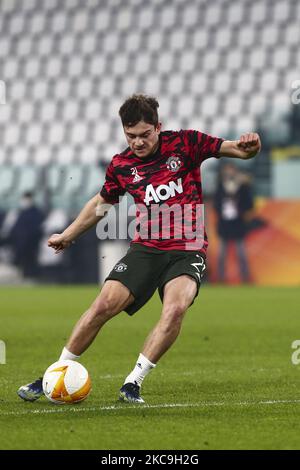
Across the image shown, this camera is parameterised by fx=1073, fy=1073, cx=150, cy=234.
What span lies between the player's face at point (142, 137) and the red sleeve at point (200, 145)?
0.81ft

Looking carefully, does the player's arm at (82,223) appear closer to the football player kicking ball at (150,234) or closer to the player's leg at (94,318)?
the football player kicking ball at (150,234)

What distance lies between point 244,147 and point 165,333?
4.30 ft

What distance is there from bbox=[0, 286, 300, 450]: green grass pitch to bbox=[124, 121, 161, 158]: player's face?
65.8 inches

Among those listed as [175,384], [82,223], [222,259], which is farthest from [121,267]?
[222,259]

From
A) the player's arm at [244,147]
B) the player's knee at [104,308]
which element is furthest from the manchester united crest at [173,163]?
the player's knee at [104,308]

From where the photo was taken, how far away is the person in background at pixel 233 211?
23.0m

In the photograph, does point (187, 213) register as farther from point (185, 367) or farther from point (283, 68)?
point (283, 68)

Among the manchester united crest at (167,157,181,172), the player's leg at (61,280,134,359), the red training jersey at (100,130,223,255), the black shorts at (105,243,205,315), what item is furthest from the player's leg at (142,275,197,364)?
the manchester united crest at (167,157,181,172)

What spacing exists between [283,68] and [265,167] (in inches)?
186

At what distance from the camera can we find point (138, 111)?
22.9 ft

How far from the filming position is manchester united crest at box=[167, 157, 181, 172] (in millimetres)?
7254

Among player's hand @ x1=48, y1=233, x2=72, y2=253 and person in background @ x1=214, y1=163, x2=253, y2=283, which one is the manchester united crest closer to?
player's hand @ x1=48, y1=233, x2=72, y2=253

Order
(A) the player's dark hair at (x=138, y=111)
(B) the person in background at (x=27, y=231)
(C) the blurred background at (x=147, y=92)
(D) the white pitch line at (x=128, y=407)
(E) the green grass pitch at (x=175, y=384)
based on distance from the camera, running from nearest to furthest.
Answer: (E) the green grass pitch at (x=175, y=384)
(D) the white pitch line at (x=128, y=407)
(A) the player's dark hair at (x=138, y=111)
(C) the blurred background at (x=147, y=92)
(B) the person in background at (x=27, y=231)

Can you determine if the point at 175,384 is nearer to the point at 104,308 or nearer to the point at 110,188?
the point at 104,308
